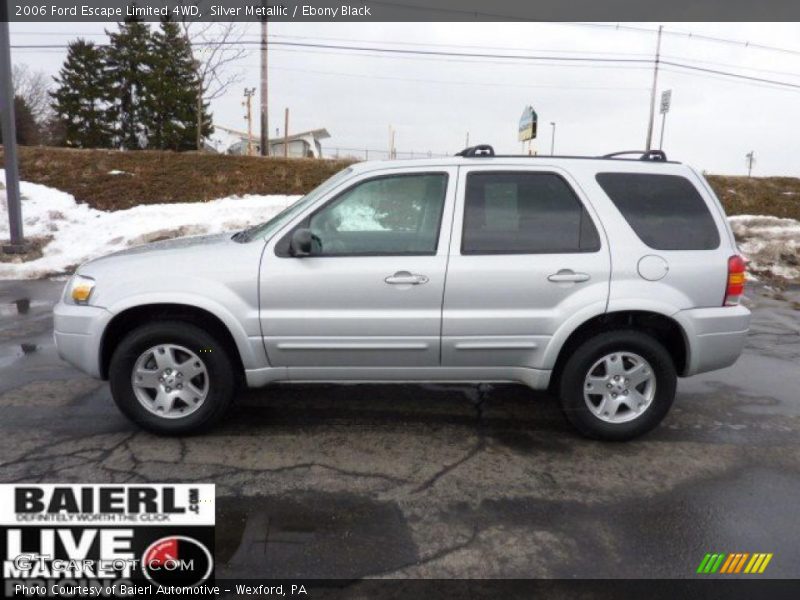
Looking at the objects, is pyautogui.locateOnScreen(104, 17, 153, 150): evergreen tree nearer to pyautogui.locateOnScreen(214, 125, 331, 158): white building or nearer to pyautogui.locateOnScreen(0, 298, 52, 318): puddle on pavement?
pyautogui.locateOnScreen(214, 125, 331, 158): white building

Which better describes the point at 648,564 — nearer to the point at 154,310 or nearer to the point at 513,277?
the point at 513,277

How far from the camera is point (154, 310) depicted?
3.86 meters

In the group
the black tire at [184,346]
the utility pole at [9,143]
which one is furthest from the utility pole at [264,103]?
the black tire at [184,346]

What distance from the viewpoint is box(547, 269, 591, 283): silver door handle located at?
12.6 ft

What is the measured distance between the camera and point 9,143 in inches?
407

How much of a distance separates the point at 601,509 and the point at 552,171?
7.08 feet

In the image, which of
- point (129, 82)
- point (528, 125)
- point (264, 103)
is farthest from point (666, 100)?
point (129, 82)

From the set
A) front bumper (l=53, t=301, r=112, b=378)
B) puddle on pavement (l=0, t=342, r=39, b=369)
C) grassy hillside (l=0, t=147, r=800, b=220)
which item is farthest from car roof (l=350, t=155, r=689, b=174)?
grassy hillside (l=0, t=147, r=800, b=220)

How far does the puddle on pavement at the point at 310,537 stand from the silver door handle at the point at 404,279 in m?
1.32

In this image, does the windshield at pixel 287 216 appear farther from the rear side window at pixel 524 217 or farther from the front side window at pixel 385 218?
the rear side window at pixel 524 217

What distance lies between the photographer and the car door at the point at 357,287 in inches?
149
